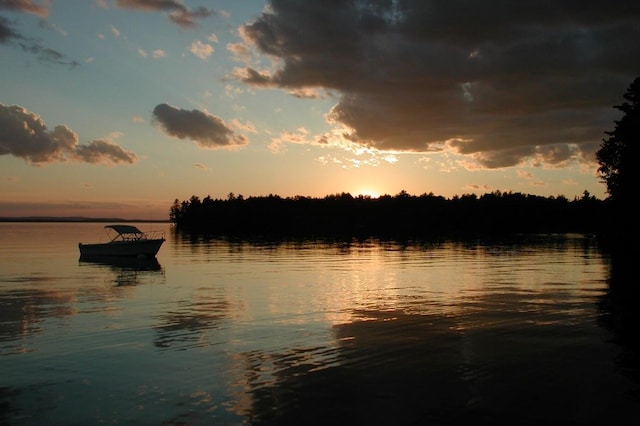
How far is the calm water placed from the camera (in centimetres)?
1380

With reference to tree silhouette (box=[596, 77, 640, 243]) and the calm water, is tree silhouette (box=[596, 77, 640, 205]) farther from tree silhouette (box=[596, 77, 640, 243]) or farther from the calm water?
the calm water

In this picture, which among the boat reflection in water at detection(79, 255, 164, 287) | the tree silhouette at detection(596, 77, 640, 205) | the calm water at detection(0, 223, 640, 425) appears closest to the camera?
the calm water at detection(0, 223, 640, 425)

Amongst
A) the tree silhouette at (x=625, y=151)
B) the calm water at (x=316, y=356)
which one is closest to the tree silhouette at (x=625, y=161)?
the tree silhouette at (x=625, y=151)

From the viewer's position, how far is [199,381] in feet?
53.1

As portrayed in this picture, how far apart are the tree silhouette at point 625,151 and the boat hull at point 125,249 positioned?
199 ft

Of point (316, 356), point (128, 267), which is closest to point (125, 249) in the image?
point (128, 267)

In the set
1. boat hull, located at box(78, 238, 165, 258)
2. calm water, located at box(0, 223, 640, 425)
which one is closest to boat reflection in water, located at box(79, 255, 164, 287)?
boat hull, located at box(78, 238, 165, 258)

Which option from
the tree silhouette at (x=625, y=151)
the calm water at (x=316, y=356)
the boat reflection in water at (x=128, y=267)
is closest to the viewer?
the calm water at (x=316, y=356)

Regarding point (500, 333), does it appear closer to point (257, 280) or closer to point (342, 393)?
point (342, 393)

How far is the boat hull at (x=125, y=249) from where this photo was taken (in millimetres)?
72312

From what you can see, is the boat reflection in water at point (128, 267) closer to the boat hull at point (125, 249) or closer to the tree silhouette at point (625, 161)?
the boat hull at point (125, 249)

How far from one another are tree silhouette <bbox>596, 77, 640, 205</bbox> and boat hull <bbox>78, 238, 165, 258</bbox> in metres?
60.5

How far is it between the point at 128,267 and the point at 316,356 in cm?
4741

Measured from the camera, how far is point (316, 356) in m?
19.0
